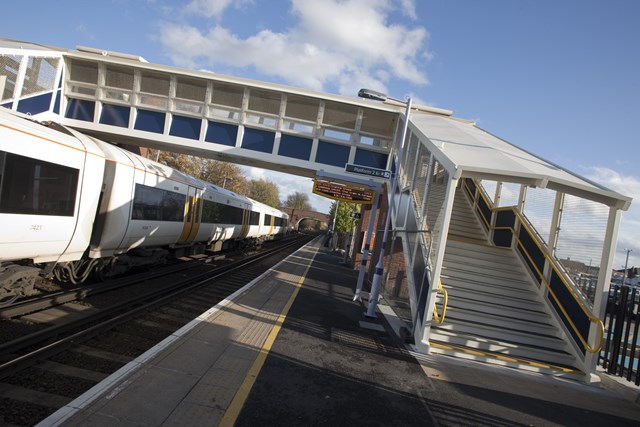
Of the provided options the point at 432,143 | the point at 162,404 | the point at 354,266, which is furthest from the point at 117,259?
the point at 354,266

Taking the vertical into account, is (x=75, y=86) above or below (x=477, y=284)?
above

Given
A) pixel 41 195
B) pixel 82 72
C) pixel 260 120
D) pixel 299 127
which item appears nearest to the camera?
pixel 41 195

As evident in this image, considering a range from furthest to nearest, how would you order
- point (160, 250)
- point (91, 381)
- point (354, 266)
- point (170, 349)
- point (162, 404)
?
point (354, 266) < point (160, 250) < point (170, 349) < point (91, 381) < point (162, 404)

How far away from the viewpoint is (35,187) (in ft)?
22.0

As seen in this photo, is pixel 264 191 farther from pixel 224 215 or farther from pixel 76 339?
pixel 76 339

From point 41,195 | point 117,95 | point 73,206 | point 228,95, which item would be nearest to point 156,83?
point 117,95

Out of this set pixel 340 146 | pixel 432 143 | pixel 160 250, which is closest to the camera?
pixel 432 143

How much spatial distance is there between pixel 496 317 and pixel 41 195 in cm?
898

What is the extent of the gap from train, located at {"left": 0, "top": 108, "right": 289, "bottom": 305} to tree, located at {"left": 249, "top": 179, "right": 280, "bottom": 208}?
247ft

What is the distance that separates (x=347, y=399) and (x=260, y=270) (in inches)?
497

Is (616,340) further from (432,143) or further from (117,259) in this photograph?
(117,259)

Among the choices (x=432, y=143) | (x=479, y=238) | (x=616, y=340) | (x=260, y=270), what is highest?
(x=432, y=143)

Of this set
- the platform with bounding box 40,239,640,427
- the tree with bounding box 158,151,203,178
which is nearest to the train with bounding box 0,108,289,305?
the platform with bounding box 40,239,640,427

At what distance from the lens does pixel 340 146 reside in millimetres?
15969
